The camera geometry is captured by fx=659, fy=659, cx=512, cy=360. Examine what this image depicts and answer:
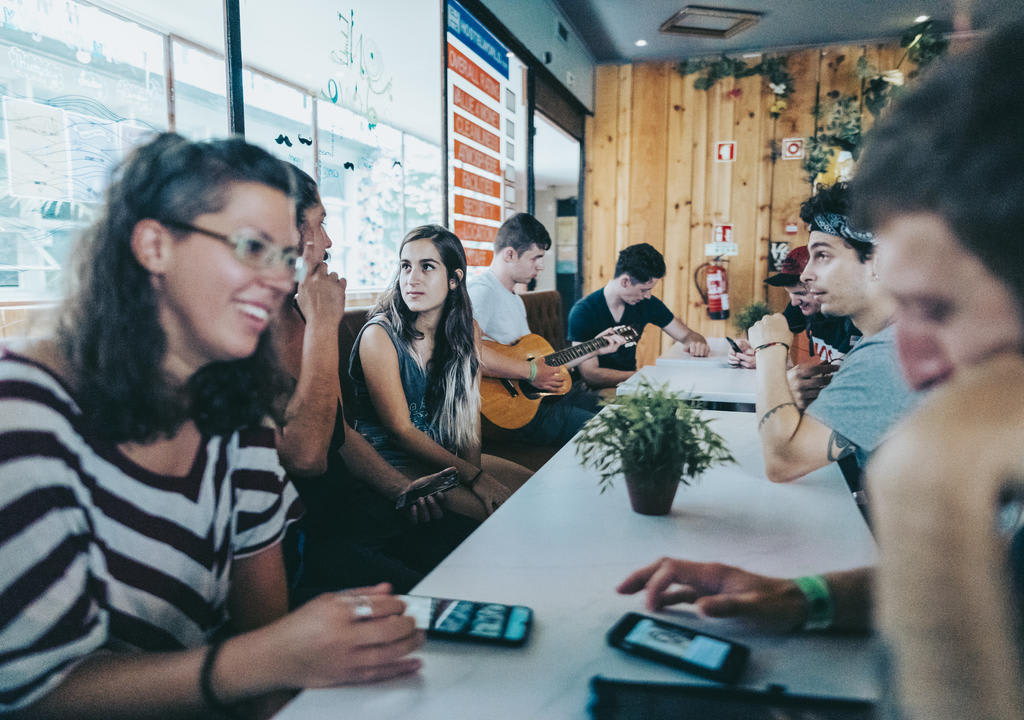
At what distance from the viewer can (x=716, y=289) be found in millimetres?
6363

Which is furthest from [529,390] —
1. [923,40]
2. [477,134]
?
[923,40]

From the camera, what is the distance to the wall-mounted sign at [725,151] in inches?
247

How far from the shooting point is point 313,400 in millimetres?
1757

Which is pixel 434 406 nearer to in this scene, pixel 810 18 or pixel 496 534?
pixel 496 534

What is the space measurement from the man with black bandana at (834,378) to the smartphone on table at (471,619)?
0.57 m

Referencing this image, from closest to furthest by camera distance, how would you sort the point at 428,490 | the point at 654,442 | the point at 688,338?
the point at 654,442 → the point at 428,490 → the point at 688,338

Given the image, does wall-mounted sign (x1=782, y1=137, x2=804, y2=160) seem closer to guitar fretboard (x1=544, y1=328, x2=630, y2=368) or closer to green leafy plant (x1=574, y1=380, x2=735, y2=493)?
Answer: guitar fretboard (x1=544, y1=328, x2=630, y2=368)

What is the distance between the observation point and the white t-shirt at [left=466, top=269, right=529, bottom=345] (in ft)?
11.2

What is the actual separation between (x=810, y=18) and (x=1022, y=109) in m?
6.18

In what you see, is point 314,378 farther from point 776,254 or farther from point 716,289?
point 776,254

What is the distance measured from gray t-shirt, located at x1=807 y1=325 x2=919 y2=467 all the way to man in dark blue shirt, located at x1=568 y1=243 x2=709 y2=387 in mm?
2432

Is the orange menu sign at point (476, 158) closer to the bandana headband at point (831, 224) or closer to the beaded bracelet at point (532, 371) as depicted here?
the beaded bracelet at point (532, 371)

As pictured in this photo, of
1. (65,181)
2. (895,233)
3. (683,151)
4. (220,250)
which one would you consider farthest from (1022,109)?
(683,151)

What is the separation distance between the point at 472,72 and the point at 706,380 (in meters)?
2.35
